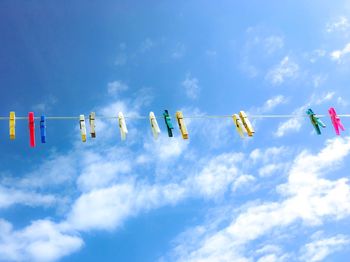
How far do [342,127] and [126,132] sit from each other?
18.6ft

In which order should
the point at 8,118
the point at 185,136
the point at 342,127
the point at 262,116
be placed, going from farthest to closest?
the point at 342,127 < the point at 262,116 < the point at 185,136 < the point at 8,118

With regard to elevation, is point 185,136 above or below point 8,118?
below

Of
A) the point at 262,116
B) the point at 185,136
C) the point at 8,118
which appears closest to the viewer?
the point at 8,118

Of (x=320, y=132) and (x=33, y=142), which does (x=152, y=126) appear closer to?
(x=33, y=142)

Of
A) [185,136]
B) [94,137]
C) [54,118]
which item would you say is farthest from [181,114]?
[54,118]

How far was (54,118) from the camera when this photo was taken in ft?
30.1

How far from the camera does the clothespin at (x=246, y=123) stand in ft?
33.2

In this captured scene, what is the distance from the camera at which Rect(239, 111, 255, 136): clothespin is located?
10122 mm

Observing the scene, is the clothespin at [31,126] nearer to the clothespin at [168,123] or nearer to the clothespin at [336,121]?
the clothespin at [168,123]

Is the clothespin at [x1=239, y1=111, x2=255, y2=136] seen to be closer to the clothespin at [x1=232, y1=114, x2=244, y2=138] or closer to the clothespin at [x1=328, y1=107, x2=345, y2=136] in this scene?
the clothespin at [x1=232, y1=114, x2=244, y2=138]

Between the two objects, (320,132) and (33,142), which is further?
(320,132)

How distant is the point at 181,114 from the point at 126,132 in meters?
1.47

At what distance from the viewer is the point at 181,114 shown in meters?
10.1

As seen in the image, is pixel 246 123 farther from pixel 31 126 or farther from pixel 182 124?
pixel 31 126
